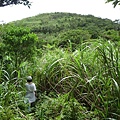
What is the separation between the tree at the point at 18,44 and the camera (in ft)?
23.1

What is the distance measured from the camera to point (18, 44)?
7102 millimetres

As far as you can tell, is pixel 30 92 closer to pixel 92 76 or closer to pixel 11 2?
pixel 92 76

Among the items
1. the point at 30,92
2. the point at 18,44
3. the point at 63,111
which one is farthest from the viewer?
the point at 18,44

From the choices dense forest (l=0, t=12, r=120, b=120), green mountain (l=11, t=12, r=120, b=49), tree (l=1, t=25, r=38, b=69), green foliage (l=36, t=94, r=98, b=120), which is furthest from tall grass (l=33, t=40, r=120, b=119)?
green mountain (l=11, t=12, r=120, b=49)

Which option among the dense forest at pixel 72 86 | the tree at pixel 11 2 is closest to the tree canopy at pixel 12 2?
the tree at pixel 11 2

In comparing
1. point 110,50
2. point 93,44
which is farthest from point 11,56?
point 110,50

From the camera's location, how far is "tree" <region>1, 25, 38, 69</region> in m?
A: 7.04

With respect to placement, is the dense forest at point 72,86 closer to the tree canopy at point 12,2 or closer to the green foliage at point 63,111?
the green foliage at point 63,111

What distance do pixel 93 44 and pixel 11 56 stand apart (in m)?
2.48

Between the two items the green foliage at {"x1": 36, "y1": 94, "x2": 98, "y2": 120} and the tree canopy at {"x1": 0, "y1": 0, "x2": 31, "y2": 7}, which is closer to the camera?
the green foliage at {"x1": 36, "y1": 94, "x2": 98, "y2": 120}

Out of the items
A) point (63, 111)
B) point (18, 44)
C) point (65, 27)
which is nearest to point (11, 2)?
point (18, 44)

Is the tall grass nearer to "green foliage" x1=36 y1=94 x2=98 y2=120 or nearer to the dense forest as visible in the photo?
the dense forest

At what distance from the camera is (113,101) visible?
4363 mm

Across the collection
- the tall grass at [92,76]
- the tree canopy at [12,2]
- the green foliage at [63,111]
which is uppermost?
the tree canopy at [12,2]
